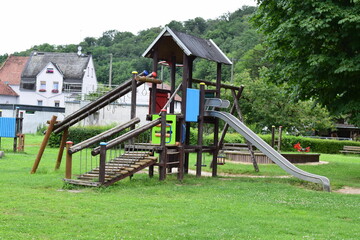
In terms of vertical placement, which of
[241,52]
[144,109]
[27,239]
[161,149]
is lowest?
[27,239]

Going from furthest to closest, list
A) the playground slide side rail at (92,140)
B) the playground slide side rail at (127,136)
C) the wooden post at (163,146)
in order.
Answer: the wooden post at (163,146), the playground slide side rail at (92,140), the playground slide side rail at (127,136)

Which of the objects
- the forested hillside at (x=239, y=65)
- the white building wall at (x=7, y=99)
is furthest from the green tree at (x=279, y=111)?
the white building wall at (x=7, y=99)

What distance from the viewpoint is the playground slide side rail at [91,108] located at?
18.0m

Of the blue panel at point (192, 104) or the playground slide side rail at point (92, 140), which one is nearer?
the playground slide side rail at point (92, 140)

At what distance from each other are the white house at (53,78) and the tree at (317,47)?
55.1m

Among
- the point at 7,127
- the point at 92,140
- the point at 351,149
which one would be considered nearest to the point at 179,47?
the point at 92,140

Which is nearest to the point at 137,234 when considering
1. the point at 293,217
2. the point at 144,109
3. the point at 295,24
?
the point at 293,217

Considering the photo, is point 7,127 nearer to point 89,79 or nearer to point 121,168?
point 121,168

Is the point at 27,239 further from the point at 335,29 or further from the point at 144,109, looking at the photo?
the point at 144,109

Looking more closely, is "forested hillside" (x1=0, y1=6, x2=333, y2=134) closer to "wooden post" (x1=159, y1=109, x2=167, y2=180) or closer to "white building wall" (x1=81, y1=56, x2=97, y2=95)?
"white building wall" (x1=81, y1=56, x2=97, y2=95)

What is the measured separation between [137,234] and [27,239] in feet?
5.74

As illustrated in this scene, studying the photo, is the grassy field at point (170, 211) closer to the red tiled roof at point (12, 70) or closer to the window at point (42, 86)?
the window at point (42, 86)

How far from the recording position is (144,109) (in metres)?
49.4

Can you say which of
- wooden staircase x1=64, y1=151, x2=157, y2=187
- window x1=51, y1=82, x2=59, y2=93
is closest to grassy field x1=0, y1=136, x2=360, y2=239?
wooden staircase x1=64, y1=151, x2=157, y2=187
